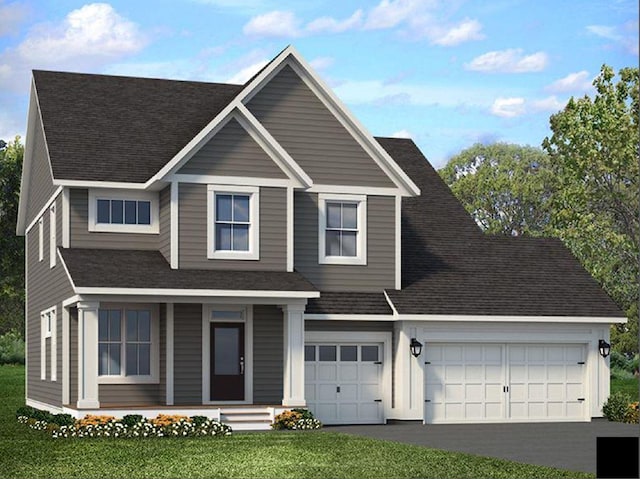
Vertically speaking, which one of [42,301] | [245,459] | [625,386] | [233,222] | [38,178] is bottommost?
[625,386]

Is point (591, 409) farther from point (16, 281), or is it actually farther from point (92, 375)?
point (16, 281)

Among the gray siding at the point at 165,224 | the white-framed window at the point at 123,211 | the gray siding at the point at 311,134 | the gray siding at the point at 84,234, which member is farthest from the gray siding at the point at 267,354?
the gray siding at the point at 311,134

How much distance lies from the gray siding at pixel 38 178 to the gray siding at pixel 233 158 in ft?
16.0

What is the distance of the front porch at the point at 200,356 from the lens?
3105cm

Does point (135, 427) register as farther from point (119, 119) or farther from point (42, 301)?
point (42, 301)

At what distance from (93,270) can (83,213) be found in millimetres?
2521

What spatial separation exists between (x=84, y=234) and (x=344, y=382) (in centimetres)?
769

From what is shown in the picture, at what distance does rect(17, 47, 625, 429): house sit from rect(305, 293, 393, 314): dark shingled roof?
8cm

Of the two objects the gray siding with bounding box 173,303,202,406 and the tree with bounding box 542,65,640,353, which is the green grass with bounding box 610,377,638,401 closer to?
the tree with bounding box 542,65,640,353

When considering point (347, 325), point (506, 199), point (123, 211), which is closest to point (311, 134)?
point (347, 325)

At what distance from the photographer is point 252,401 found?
32.1 meters

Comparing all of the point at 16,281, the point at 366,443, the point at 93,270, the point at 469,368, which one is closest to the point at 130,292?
the point at 93,270

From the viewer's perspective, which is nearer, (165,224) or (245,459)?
(245,459)

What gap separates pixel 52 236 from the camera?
34812 millimetres
